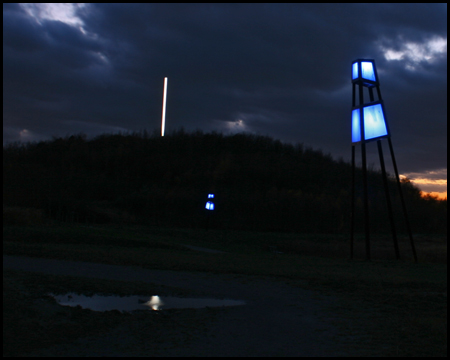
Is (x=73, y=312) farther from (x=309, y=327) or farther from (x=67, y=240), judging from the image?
(x=67, y=240)

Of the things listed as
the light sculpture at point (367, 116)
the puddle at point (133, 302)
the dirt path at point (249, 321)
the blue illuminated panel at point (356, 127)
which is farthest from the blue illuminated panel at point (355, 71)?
the puddle at point (133, 302)

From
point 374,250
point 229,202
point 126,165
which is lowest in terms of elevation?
point 374,250

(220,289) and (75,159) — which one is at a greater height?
(75,159)

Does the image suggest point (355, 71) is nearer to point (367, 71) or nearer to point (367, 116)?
point (367, 71)

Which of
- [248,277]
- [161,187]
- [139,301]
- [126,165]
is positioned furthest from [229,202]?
[139,301]

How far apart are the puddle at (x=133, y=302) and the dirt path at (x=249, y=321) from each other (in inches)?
25.2

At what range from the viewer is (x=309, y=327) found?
666cm

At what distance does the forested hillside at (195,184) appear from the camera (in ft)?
181

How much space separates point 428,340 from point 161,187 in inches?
2909

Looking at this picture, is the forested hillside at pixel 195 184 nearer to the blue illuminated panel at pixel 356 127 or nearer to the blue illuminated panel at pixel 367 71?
the blue illuminated panel at pixel 356 127

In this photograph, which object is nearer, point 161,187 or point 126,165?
point 161,187

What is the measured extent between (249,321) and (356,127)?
50.5ft

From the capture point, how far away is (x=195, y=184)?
79188mm

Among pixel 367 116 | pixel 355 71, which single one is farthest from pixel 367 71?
pixel 367 116
